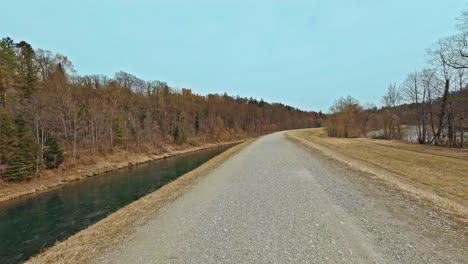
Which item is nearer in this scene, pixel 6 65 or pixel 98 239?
pixel 98 239

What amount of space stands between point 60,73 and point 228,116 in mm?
60288

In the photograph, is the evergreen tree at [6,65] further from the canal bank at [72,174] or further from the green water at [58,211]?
the green water at [58,211]

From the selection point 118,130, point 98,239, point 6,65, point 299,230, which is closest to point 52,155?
point 118,130

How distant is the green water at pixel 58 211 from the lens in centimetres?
1170

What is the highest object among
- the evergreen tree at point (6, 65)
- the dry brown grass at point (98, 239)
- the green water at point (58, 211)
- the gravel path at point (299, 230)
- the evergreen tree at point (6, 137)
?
the evergreen tree at point (6, 65)

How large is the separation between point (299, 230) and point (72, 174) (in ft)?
97.3

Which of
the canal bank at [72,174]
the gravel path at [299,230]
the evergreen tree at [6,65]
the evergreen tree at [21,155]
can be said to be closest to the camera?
the gravel path at [299,230]

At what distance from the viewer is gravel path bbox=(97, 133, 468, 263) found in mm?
4812

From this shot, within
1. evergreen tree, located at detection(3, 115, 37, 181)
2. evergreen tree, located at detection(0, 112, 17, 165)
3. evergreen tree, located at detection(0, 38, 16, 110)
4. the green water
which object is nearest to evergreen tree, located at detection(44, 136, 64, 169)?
evergreen tree, located at detection(3, 115, 37, 181)

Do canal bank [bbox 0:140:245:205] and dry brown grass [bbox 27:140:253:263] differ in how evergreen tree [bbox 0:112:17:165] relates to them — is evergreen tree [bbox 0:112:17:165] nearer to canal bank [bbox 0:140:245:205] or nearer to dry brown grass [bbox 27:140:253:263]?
canal bank [bbox 0:140:245:205]


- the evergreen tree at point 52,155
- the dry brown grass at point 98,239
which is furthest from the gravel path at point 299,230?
the evergreen tree at point 52,155

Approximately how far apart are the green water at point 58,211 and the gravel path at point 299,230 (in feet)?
21.1

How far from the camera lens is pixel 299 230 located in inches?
236

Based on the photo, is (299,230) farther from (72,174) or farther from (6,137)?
(72,174)
